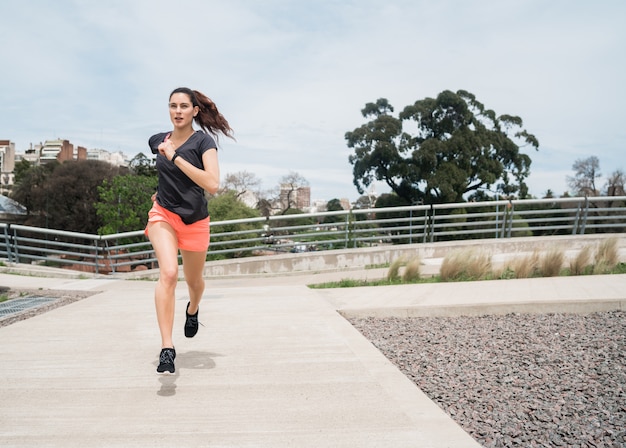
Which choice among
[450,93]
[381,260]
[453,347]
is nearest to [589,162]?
[450,93]

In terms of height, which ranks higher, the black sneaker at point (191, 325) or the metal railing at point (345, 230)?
the metal railing at point (345, 230)

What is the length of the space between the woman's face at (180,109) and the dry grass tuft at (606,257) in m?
7.29

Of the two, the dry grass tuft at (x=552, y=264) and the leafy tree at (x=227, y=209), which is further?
the leafy tree at (x=227, y=209)

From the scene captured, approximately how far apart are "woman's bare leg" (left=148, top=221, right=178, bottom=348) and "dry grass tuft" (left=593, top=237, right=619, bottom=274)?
734 centimetres

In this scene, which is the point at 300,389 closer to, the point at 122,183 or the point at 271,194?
the point at 122,183

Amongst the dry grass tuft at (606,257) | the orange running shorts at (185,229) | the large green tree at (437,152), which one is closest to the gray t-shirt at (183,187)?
the orange running shorts at (185,229)

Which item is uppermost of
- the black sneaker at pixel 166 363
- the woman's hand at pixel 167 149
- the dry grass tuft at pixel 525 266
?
the woman's hand at pixel 167 149

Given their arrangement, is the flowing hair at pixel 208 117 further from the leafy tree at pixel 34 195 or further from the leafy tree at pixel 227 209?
the leafy tree at pixel 34 195

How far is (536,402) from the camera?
3539mm

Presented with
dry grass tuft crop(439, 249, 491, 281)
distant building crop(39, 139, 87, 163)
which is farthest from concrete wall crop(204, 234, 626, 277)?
distant building crop(39, 139, 87, 163)

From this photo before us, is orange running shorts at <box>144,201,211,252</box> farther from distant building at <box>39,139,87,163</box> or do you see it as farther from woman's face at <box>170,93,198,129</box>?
distant building at <box>39,139,87,163</box>

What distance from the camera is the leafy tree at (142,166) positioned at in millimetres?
54534

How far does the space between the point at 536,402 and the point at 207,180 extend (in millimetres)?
2533

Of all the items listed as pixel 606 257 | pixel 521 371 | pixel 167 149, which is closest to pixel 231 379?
pixel 167 149
